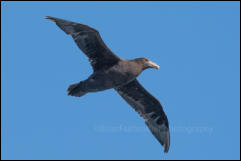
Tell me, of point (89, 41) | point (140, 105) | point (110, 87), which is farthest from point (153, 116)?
point (89, 41)

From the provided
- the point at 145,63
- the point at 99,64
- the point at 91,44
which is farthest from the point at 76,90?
the point at 145,63

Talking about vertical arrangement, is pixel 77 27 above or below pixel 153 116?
above

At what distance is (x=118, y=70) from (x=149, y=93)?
2460 mm

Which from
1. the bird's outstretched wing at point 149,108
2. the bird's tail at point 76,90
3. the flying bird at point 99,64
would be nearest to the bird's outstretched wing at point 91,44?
the flying bird at point 99,64

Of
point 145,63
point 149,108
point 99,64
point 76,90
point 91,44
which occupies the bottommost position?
point 76,90

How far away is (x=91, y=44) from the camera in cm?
1903

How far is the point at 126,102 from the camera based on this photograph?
2094 cm

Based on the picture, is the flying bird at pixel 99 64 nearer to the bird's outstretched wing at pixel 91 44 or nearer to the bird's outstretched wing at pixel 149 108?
the bird's outstretched wing at pixel 91 44

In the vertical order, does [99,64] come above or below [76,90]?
above

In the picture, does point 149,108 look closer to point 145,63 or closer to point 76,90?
point 145,63

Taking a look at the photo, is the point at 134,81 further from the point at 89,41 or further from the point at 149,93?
the point at 89,41

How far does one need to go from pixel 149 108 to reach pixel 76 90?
3476 mm

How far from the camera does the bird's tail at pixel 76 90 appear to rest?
18891mm

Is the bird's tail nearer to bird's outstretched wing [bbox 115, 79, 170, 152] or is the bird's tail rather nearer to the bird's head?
bird's outstretched wing [bbox 115, 79, 170, 152]
